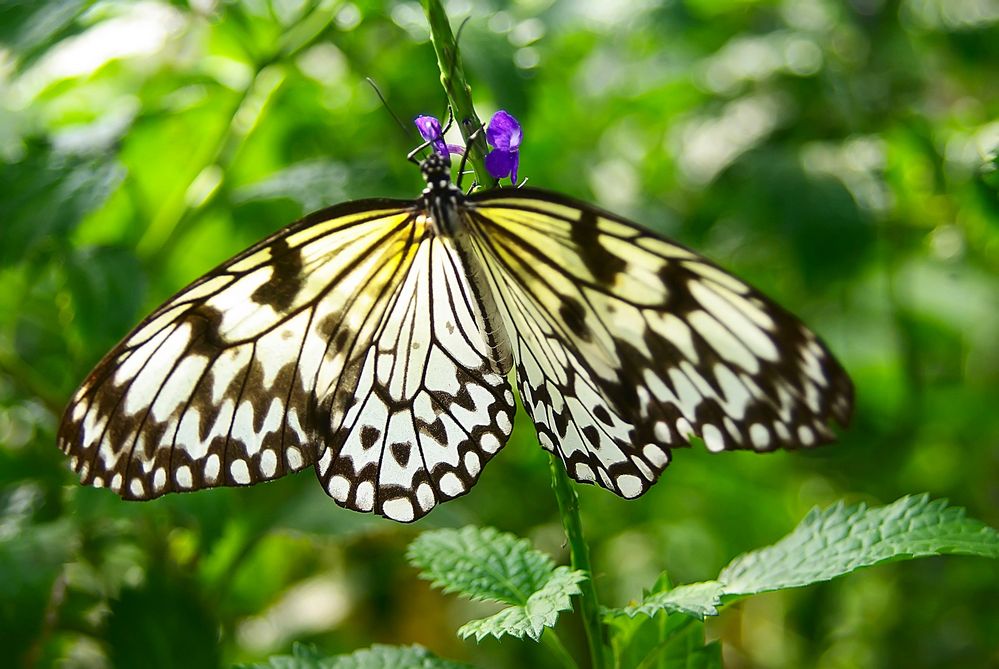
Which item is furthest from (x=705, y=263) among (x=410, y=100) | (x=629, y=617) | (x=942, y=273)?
(x=942, y=273)

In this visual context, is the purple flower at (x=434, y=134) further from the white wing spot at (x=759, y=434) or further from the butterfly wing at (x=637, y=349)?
the white wing spot at (x=759, y=434)

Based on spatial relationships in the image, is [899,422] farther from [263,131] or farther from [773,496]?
[263,131]

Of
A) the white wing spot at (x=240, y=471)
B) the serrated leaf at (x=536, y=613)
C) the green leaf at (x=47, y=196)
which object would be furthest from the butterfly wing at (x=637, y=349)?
the green leaf at (x=47, y=196)

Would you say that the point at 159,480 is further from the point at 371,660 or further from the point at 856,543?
the point at 856,543

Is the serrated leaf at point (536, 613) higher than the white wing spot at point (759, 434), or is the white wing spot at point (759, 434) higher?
the white wing spot at point (759, 434)

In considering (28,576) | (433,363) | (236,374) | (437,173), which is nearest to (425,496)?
(433,363)

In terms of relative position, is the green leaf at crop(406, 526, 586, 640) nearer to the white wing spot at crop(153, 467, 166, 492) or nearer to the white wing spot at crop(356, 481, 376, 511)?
the white wing spot at crop(356, 481, 376, 511)
